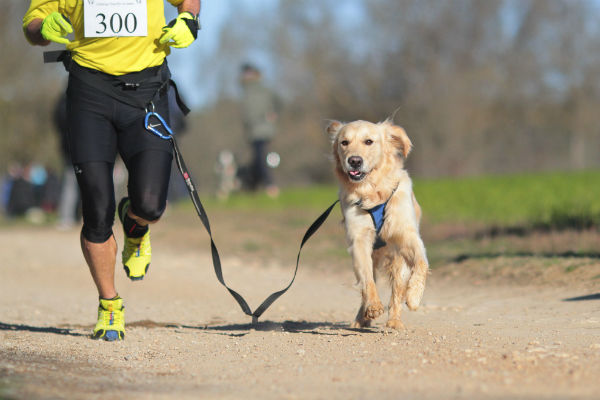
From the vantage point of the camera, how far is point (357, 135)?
5852 mm

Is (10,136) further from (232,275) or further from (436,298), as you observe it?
(436,298)

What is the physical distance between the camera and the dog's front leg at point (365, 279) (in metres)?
5.28

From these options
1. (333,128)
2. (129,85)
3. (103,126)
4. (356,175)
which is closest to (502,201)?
(333,128)

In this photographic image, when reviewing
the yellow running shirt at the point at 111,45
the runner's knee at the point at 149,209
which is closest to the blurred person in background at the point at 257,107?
the yellow running shirt at the point at 111,45

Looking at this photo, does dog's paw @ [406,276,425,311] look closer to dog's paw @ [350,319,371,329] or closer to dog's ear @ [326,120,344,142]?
dog's paw @ [350,319,371,329]

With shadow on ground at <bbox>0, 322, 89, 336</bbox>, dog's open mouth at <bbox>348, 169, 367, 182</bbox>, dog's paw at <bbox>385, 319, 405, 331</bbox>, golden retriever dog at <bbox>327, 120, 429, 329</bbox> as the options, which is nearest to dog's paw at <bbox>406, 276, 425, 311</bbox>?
golden retriever dog at <bbox>327, 120, 429, 329</bbox>

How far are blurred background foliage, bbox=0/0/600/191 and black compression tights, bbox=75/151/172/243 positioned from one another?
31.4 m

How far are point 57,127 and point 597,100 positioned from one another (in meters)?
29.8

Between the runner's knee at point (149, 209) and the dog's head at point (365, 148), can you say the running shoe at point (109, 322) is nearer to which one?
the runner's knee at point (149, 209)

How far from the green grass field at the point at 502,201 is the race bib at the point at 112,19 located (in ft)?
22.4

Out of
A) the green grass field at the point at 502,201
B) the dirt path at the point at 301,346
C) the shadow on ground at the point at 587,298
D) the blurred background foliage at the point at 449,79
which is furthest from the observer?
the blurred background foliage at the point at 449,79

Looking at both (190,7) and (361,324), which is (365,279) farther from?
(190,7)

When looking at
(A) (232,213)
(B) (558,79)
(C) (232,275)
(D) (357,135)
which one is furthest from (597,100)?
(D) (357,135)

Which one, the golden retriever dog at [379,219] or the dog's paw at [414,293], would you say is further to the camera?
the golden retriever dog at [379,219]
